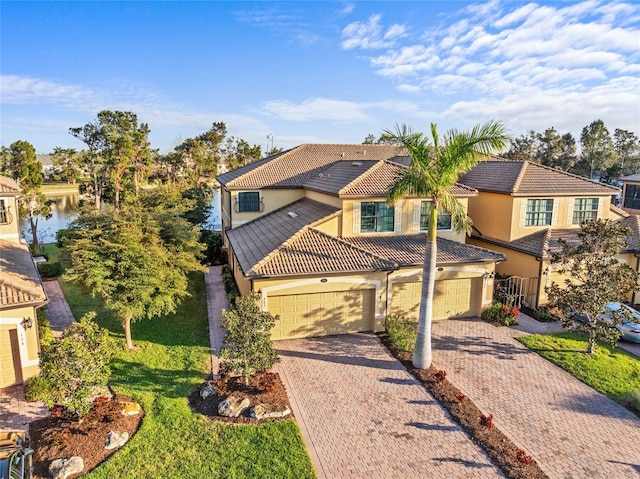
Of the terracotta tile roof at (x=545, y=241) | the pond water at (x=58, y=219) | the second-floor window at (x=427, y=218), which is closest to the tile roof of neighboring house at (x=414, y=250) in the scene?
the second-floor window at (x=427, y=218)

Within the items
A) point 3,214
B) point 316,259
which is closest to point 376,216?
Result: point 316,259

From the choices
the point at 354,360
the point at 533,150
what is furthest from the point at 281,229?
the point at 533,150

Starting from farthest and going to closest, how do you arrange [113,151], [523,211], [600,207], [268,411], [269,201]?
[113,151], [269,201], [600,207], [523,211], [268,411]

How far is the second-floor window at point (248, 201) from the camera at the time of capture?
1035 inches

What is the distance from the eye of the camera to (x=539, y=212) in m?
22.2

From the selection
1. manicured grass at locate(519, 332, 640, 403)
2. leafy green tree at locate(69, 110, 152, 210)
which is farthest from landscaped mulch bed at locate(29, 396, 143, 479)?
leafy green tree at locate(69, 110, 152, 210)

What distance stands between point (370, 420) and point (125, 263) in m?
9.35

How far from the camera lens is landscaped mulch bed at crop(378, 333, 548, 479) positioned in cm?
969

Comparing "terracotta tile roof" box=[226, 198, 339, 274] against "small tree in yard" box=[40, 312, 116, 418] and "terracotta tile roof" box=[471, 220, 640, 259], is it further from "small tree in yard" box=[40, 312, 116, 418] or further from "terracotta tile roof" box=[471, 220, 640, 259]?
"terracotta tile roof" box=[471, 220, 640, 259]

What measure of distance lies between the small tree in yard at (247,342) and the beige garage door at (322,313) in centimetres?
355

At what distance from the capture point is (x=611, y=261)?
15.5m

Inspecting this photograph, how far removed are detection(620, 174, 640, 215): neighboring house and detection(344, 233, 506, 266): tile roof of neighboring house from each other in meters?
19.0

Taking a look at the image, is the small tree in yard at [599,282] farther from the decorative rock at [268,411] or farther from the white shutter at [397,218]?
the decorative rock at [268,411]

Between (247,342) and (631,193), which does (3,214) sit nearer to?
(247,342)
